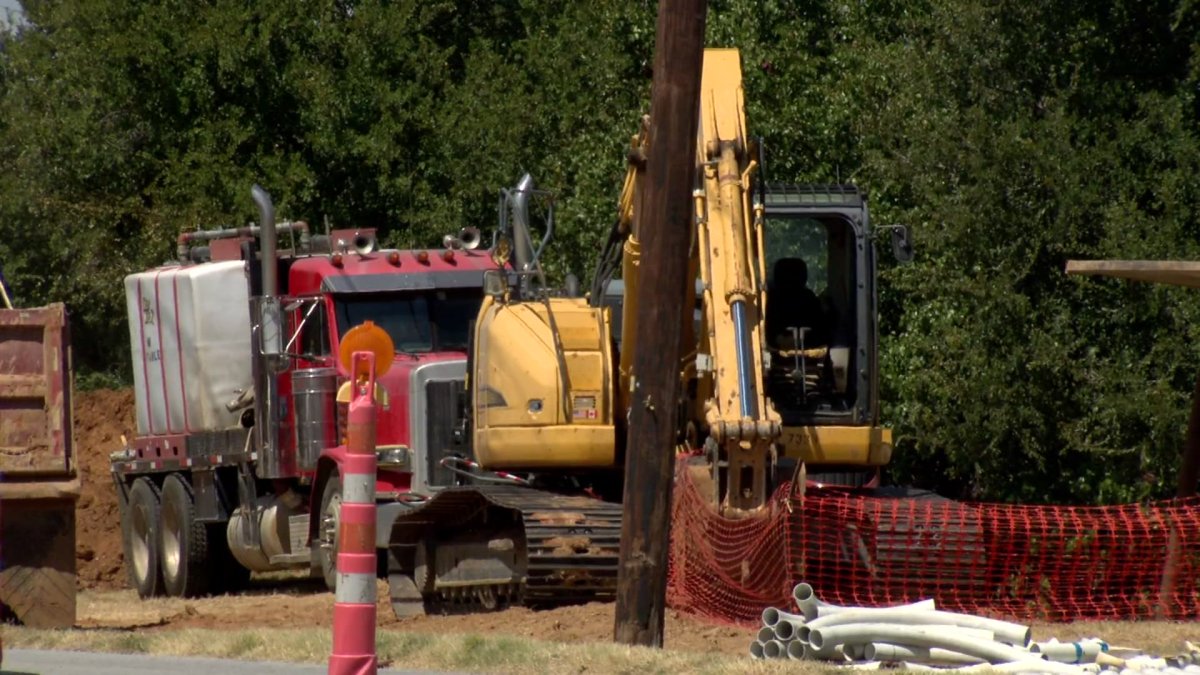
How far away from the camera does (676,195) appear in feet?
37.3

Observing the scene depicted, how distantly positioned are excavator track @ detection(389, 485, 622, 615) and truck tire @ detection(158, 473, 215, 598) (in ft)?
18.6

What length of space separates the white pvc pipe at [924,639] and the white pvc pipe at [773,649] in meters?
0.19

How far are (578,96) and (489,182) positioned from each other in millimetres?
2684

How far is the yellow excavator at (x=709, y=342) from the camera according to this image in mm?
14133

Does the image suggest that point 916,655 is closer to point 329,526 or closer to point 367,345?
point 367,345

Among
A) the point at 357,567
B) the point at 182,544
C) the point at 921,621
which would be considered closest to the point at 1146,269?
the point at 921,621

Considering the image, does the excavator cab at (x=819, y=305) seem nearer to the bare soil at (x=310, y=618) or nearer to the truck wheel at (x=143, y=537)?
the bare soil at (x=310, y=618)

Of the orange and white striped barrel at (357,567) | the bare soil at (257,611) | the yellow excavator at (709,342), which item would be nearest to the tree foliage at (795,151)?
the yellow excavator at (709,342)

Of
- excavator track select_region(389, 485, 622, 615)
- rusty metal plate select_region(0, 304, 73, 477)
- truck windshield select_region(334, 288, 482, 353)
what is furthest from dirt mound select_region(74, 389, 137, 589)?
rusty metal plate select_region(0, 304, 73, 477)

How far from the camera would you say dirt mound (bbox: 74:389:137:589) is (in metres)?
25.6

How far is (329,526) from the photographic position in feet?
57.7

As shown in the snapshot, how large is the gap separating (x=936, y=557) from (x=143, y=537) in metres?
11.1

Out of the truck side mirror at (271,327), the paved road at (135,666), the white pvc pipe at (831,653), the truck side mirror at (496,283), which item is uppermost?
the truck side mirror at (496,283)

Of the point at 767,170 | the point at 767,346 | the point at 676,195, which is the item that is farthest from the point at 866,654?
the point at 767,170
